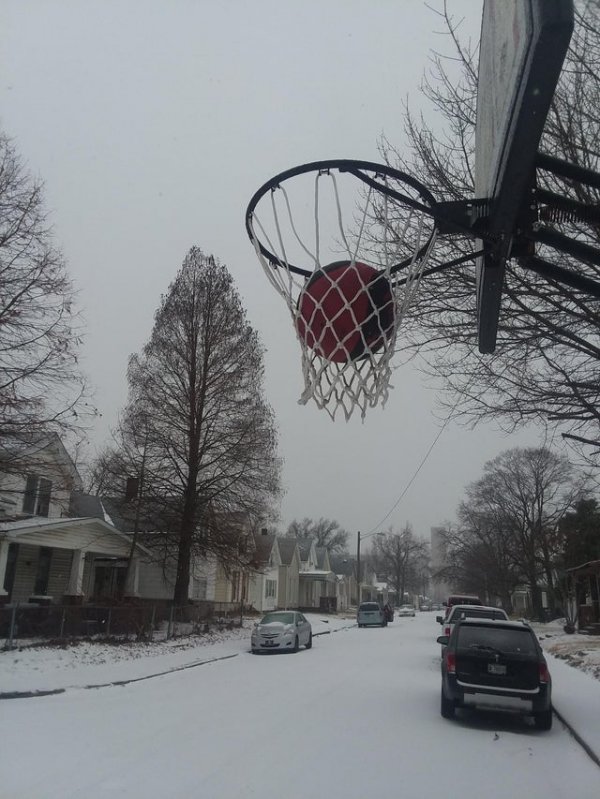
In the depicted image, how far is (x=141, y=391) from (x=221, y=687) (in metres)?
15.5

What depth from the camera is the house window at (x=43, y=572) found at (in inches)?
1108

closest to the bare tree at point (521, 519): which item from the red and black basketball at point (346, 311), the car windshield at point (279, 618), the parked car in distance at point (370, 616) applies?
the parked car in distance at point (370, 616)

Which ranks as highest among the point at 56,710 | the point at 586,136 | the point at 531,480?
the point at 531,480

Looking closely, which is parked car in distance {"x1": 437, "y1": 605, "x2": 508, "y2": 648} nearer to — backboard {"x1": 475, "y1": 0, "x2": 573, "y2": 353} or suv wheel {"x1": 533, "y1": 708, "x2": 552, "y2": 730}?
suv wheel {"x1": 533, "y1": 708, "x2": 552, "y2": 730}

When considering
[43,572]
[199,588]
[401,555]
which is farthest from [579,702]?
[401,555]

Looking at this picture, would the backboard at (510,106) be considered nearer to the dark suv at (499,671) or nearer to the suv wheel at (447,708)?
the dark suv at (499,671)

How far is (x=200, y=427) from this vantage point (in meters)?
26.4

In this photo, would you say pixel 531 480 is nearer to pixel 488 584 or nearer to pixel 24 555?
pixel 488 584

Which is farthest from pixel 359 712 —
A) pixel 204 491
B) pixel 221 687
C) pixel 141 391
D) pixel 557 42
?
pixel 141 391

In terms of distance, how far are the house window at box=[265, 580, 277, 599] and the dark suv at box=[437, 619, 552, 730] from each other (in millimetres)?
39562

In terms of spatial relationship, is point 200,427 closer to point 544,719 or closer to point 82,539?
point 82,539

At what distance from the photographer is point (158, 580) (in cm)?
3638

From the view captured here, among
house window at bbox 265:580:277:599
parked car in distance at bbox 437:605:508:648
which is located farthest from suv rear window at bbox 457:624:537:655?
house window at bbox 265:580:277:599

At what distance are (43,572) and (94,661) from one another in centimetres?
1374
